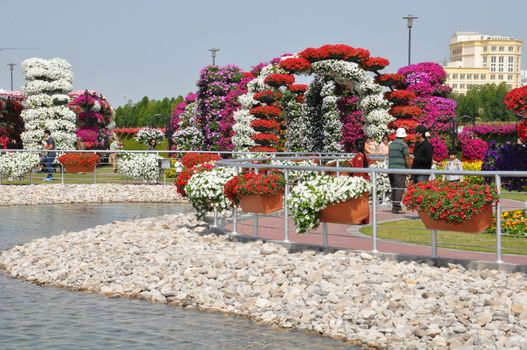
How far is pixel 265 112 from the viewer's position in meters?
42.2

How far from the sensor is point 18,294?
1462 centimetres

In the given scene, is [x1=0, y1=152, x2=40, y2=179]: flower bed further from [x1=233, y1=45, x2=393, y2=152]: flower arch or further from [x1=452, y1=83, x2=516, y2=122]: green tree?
[x1=452, y1=83, x2=516, y2=122]: green tree

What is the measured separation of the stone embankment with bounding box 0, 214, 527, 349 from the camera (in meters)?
11.4

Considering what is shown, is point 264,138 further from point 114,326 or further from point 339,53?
point 114,326

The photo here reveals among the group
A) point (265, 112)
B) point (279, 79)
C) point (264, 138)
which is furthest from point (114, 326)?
point (265, 112)

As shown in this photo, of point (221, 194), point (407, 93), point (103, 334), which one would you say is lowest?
point (103, 334)

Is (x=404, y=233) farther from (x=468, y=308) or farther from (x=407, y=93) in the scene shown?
(x=407, y=93)

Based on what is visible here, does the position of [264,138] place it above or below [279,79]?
below

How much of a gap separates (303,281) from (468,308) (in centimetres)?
267

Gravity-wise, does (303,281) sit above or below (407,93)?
below

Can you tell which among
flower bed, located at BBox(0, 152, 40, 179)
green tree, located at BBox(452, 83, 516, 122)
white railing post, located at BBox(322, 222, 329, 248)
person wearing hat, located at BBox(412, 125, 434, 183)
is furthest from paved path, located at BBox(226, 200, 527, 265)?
green tree, located at BBox(452, 83, 516, 122)

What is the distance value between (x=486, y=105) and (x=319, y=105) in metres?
127

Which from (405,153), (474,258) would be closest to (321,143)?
(405,153)

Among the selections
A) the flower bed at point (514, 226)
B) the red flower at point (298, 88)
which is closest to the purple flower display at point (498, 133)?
the red flower at point (298, 88)
